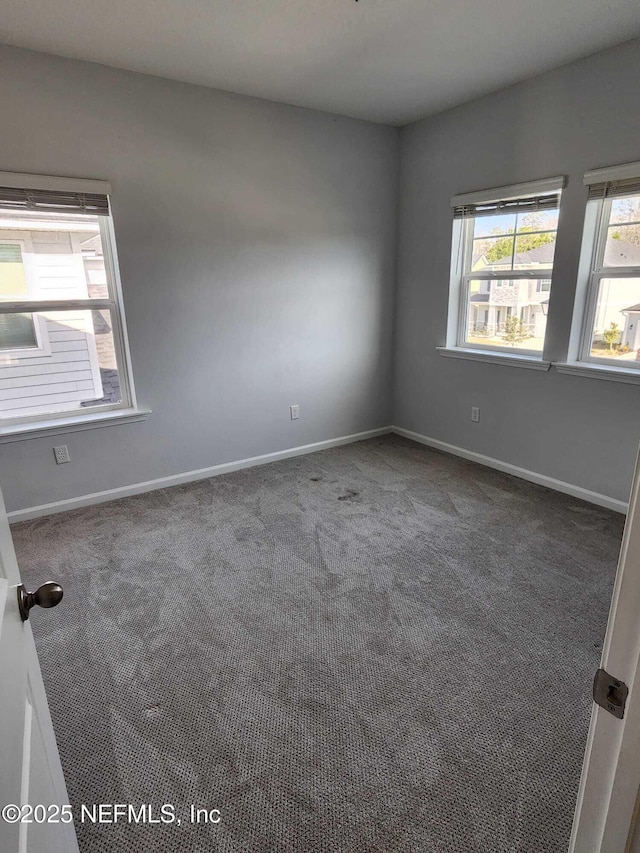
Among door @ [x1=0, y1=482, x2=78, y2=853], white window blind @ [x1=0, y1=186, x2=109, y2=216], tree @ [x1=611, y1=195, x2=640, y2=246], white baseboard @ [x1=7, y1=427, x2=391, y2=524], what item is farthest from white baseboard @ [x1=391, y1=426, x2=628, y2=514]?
door @ [x1=0, y1=482, x2=78, y2=853]

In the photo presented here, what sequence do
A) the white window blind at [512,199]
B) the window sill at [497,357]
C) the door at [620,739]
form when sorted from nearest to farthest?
the door at [620,739]
the white window blind at [512,199]
the window sill at [497,357]

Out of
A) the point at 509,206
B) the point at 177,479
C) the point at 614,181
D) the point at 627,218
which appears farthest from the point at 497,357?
the point at 177,479

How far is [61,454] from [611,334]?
3.61m

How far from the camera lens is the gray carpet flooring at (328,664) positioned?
1.36m

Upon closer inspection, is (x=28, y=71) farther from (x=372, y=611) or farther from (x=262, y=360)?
(x=372, y=611)

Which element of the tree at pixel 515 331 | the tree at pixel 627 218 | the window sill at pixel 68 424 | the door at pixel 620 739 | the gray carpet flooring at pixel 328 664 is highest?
the tree at pixel 627 218

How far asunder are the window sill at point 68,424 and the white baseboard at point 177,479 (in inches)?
18.7

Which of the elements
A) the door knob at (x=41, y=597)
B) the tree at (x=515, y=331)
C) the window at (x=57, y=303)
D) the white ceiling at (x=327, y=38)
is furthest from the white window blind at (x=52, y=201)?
the tree at (x=515, y=331)

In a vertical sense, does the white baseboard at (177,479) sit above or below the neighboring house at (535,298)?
below

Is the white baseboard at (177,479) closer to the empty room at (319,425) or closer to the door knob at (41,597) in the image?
the empty room at (319,425)

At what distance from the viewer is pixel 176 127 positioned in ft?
10.0

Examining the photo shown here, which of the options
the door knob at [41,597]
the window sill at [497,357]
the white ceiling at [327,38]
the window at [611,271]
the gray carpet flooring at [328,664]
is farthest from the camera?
the window sill at [497,357]

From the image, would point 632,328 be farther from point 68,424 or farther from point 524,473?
point 68,424

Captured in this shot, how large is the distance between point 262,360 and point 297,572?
1850mm
